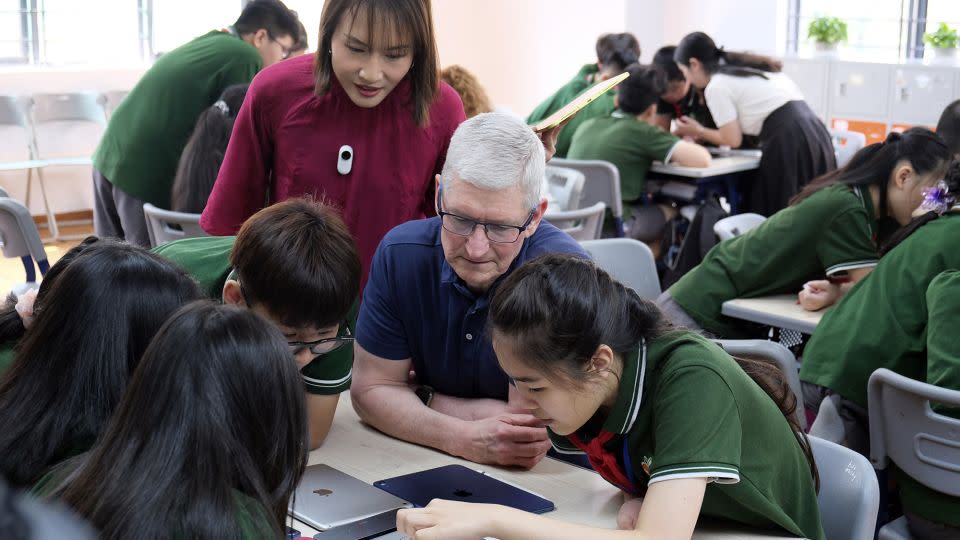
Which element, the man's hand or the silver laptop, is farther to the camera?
the man's hand

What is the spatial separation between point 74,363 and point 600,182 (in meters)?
3.66

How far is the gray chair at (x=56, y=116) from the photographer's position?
6867mm

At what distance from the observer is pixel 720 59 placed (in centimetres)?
555

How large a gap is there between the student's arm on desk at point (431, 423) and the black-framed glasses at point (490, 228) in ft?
0.98

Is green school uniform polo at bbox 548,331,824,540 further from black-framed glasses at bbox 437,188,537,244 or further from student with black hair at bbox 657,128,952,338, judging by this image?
student with black hair at bbox 657,128,952,338

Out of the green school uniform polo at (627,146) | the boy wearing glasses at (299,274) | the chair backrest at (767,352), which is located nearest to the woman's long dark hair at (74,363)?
the boy wearing glasses at (299,274)

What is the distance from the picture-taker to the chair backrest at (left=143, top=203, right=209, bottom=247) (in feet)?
10.1

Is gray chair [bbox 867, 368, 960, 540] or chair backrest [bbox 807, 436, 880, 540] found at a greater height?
chair backrest [bbox 807, 436, 880, 540]

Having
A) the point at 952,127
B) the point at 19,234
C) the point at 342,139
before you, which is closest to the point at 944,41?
the point at 952,127

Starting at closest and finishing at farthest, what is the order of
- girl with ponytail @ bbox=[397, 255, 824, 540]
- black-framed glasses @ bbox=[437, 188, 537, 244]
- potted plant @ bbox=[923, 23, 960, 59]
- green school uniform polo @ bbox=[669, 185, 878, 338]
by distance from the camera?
girl with ponytail @ bbox=[397, 255, 824, 540]
black-framed glasses @ bbox=[437, 188, 537, 244]
green school uniform polo @ bbox=[669, 185, 878, 338]
potted plant @ bbox=[923, 23, 960, 59]

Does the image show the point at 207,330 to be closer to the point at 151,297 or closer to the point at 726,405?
the point at 151,297

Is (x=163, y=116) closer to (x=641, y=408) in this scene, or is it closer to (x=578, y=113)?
(x=578, y=113)

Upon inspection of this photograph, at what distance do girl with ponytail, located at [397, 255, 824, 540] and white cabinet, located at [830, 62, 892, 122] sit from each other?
249 inches


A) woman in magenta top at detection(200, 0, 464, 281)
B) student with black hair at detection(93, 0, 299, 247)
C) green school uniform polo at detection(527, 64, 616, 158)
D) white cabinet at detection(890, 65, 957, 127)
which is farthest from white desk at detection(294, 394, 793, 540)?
white cabinet at detection(890, 65, 957, 127)
